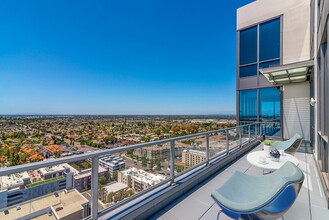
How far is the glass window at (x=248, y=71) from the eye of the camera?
348 inches

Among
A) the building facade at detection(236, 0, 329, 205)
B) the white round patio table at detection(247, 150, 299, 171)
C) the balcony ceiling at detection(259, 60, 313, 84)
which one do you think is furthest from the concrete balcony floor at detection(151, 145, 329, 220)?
the building facade at detection(236, 0, 329, 205)

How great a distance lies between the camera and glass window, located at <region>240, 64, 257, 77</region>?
884 centimetres

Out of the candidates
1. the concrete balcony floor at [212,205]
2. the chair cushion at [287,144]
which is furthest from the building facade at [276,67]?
the concrete balcony floor at [212,205]

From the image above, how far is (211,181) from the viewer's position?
3332mm

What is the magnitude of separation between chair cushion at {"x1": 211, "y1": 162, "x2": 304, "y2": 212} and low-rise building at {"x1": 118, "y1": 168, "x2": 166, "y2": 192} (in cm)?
99

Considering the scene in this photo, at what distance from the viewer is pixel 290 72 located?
6016mm

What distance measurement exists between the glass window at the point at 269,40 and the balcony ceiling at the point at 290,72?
6.67 feet

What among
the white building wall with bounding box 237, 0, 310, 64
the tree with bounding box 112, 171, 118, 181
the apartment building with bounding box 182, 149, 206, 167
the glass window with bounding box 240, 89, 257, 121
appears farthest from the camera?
the glass window with bounding box 240, 89, 257, 121

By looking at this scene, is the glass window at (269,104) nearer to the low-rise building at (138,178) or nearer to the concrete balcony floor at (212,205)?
the concrete balcony floor at (212,205)

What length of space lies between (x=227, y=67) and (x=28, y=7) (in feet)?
75.3

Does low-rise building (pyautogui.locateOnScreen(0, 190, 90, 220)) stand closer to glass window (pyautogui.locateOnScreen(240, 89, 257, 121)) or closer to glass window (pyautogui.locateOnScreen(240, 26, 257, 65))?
glass window (pyautogui.locateOnScreen(240, 89, 257, 121))

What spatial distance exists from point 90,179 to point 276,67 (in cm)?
712

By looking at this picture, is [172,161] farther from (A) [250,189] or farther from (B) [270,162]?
(B) [270,162]

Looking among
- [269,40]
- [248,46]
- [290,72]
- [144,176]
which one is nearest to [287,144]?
[290,72]
